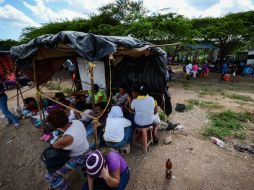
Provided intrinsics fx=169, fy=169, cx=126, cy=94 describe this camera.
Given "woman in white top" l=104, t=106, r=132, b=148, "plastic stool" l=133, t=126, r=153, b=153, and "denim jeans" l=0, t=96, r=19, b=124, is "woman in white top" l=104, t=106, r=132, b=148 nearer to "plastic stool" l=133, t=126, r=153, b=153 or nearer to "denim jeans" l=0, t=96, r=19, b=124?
"plastic stool" l=133, t=126, r=153, b=153

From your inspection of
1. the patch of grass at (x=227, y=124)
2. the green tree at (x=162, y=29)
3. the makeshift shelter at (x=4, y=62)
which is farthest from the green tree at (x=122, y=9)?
the patch of grass at (x=227, y=124)

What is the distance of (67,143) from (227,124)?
483cm

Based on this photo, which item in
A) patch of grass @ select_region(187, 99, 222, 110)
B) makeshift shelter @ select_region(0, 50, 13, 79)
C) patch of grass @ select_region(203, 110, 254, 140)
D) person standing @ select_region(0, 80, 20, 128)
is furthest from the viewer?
makeshift shelter @ select_region(0, 50, 13, 79)

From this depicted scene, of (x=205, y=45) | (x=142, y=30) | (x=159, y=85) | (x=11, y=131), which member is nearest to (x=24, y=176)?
(x=11, y=131)

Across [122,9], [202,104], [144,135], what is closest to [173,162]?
[144,135]

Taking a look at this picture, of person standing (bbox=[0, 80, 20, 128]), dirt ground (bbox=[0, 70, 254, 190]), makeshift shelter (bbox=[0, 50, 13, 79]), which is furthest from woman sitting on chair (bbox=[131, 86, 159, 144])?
makeshift shelter (bbox=[0, 50, 13, 79])

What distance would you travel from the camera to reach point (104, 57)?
9.03ft

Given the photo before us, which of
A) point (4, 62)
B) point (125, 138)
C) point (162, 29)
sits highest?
point (162, 29)

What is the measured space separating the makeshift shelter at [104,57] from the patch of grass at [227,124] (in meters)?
1.40

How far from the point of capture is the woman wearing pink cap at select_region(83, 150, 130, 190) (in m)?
1.79

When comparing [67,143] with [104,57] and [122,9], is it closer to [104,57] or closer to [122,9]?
[104,57]

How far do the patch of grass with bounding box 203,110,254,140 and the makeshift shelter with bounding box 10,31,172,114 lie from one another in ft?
4.60

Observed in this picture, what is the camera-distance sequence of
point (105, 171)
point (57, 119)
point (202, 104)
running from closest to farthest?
1. point (105, 171)
2. point (57, 119)
3. point (202, 104)

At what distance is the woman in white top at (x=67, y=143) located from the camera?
7.67 feet
